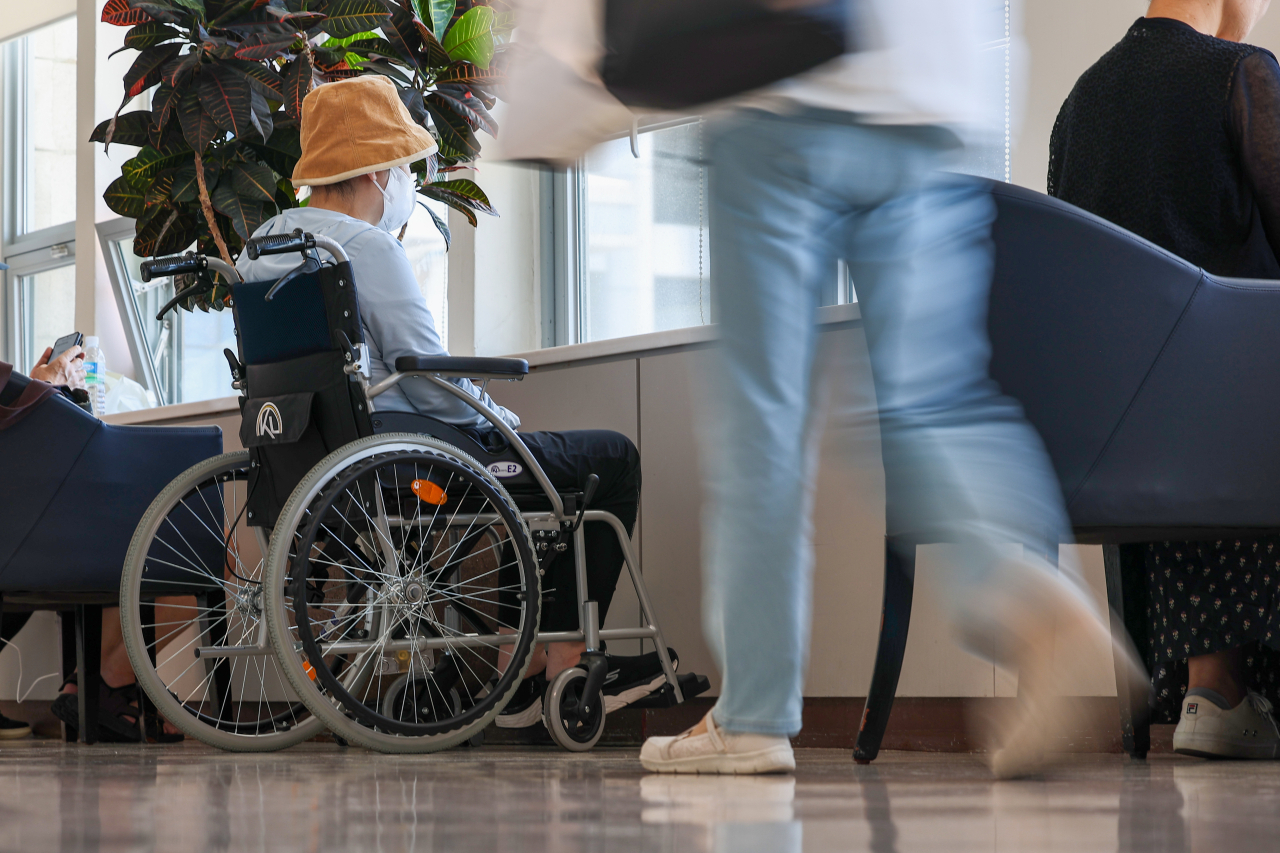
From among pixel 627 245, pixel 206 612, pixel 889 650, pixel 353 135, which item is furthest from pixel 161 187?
pixel 889 650

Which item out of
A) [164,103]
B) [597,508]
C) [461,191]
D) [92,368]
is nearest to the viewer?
[597,508]

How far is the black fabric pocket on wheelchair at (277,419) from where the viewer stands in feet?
7.18

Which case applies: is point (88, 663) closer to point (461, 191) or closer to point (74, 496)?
point (74, 496)

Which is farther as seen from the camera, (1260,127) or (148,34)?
(148,34)

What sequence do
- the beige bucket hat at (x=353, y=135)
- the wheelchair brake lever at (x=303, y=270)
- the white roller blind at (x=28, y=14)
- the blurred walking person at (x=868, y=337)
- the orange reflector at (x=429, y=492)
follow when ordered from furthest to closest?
the white roller blind at (x=28, y=14)
the beige bucket hat at (x=353, y=135)
the wheelchair brake lever at (x=303, y=270)
the orange reflector at (x=429, y=492)
the blurred walking person at (x=868, y=337)

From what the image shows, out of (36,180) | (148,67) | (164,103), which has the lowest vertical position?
(164,103)

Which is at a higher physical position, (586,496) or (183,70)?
(183,70)

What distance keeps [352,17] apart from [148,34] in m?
0.53

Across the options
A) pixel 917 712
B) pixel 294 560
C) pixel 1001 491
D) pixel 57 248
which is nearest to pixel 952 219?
pixel 1001 491

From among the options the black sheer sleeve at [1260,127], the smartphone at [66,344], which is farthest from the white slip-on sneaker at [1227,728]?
the smartphone at [66,344]

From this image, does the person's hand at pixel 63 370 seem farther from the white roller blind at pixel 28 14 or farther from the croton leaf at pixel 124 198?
the white roller blind at pixel 28 14

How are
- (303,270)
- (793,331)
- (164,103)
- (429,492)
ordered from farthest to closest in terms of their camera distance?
(164,103), (303,270), (429,492), (793,331)

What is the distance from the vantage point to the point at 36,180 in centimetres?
666

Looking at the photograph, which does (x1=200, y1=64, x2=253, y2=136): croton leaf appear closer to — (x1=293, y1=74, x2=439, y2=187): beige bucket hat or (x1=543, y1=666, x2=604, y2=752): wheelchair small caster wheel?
(x1=293, y1=74, x2=439, y2=187): beige bucket hat
